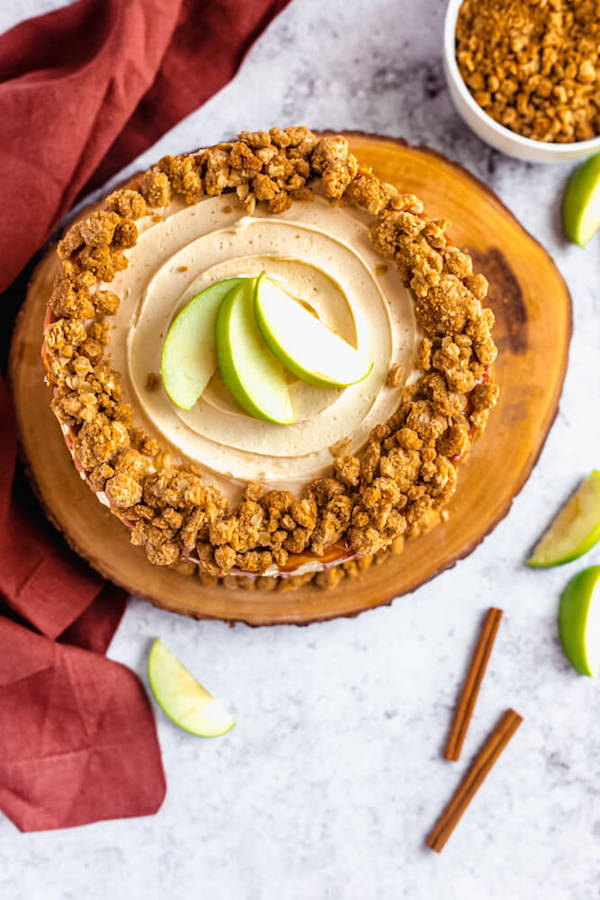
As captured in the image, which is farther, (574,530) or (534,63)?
(574,530)

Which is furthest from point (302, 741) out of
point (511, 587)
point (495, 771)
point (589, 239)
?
point (589, 239)

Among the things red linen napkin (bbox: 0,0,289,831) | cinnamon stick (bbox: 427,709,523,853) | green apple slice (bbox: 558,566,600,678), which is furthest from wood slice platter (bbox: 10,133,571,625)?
cinnamon stick (bbox: 427,709,523,853)

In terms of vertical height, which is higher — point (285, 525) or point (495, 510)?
point (285, 525)

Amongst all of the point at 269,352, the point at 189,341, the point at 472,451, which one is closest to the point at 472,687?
the point at 472,451

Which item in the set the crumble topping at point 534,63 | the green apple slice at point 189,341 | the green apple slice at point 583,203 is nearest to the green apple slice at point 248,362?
the green apple slice at point 189,341

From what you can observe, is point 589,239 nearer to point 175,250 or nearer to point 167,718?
point 175,250

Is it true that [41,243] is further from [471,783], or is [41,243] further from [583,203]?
[471,783]
